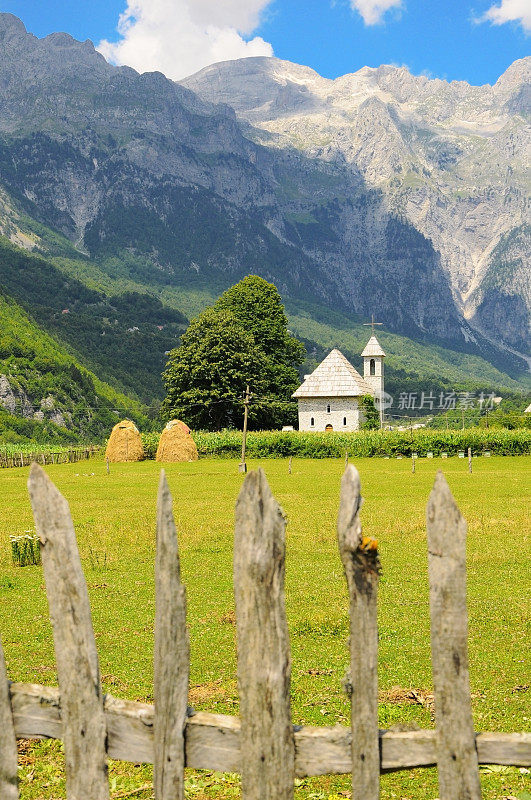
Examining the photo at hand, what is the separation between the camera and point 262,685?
359 centimetres

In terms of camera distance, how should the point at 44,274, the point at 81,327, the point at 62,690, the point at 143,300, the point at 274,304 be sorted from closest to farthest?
the point at 62,690, the point at 274,304, the point at 81,327, the point at 44,274, the point at 143,300

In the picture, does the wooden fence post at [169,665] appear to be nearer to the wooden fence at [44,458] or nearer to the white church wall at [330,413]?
the wooden fence at [44,458]

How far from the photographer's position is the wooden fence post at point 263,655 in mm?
3594

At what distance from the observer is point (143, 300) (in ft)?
652

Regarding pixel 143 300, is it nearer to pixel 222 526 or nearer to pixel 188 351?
pixel 188 351

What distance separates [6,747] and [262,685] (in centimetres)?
155

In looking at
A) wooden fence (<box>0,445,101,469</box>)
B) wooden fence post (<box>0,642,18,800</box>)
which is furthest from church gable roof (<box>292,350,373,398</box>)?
wooden fence post (<box>0,642,18,800</box>)

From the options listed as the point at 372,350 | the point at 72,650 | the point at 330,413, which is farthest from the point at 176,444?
the point at 72,650

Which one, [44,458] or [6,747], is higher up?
[6,747]

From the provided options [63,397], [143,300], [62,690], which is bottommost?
[62,690]

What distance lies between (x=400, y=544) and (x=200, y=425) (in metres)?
51.5

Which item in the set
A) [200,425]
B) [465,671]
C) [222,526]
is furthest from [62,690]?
[200,425]

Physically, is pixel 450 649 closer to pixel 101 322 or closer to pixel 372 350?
pixel 372 350

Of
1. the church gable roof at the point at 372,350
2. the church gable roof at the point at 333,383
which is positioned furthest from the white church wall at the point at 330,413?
the church gable roof at the point at 372,350
